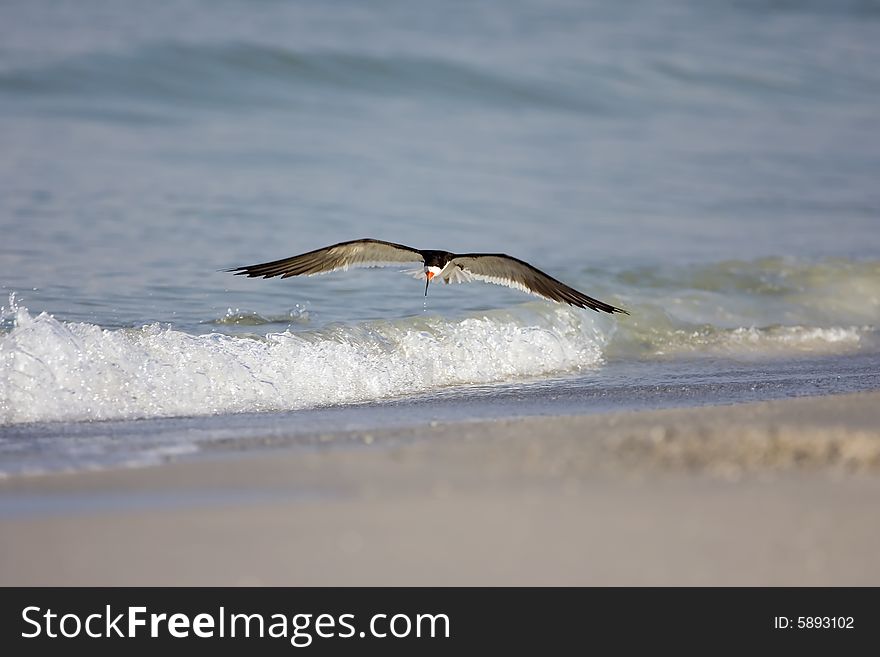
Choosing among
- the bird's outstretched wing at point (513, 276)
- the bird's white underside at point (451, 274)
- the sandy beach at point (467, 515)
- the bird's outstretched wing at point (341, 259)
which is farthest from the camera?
the bird's white underside at point (451, 274)

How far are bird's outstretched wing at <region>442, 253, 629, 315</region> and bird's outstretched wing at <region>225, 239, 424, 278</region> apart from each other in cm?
27

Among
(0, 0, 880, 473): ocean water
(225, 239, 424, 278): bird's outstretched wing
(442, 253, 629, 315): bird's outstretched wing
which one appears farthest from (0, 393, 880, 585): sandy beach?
(442, 253, 629, 315): bird's outstretched wing

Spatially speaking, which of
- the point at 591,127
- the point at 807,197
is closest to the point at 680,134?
the point at 591,127

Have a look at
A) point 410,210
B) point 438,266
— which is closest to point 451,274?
point 438,266

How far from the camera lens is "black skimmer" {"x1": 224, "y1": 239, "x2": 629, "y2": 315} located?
23.7ft

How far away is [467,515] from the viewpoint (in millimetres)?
3998

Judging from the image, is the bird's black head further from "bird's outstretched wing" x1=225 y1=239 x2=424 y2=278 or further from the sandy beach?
the sandy beach

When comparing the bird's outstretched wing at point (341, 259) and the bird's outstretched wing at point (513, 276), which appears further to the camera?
the bird's outstretched wing at point (513, 276)

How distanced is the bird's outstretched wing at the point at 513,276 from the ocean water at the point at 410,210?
0.44m

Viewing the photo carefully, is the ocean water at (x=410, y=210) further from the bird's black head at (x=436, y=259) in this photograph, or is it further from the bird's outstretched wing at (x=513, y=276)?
the bird's black head at (x=436, y=259)

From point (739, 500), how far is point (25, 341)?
3.93 metres

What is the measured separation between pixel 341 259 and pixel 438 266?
618mm

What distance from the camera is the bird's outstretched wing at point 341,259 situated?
23.5ft

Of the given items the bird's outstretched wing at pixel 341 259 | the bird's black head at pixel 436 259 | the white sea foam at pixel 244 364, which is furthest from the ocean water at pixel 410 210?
the bird's black head at pixel 436 259
